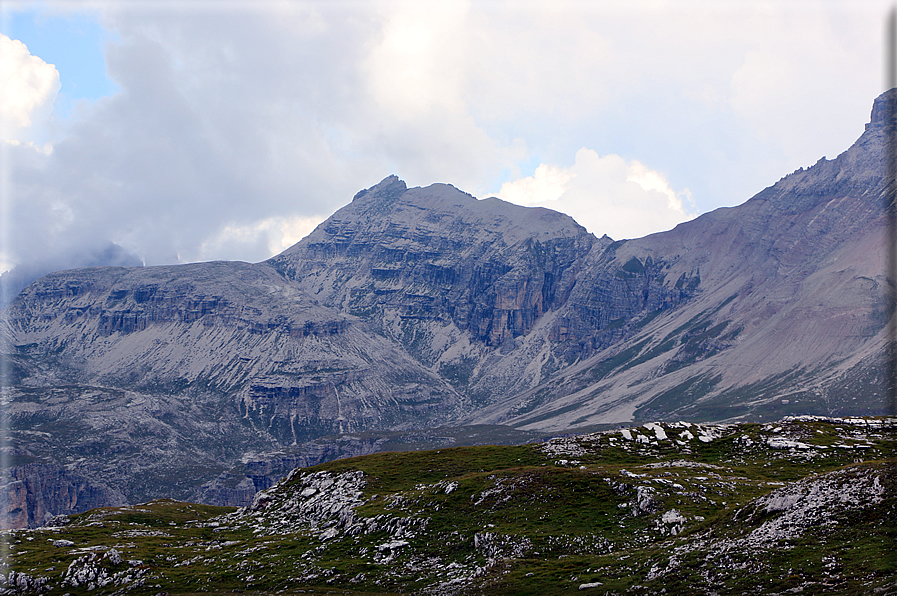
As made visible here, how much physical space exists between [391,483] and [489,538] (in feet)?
114

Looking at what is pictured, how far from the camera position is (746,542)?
6131cm

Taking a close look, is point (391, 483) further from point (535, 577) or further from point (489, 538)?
point (535, 577)

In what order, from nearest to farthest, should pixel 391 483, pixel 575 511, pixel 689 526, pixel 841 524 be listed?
pixel 841 524 → pixel 689 526 → pixel 575 511 → pixel 391 483

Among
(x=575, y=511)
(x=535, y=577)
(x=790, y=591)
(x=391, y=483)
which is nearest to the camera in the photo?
(x=790, y=591)

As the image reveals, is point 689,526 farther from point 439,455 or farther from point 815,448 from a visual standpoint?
point 439,455

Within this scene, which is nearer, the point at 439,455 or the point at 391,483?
the point at 391,483

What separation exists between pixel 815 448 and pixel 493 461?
47.4 meters

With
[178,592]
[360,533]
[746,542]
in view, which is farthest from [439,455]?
[746,542]

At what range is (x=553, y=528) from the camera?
8125cm

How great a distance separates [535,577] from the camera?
222 ft

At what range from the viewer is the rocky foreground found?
5959cm

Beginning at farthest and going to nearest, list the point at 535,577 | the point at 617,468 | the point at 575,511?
the point at 617,468, the point at 575,511, the point at 535,577

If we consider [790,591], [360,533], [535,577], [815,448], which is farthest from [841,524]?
[360,533]

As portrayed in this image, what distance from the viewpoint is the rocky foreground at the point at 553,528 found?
59.6 metres
